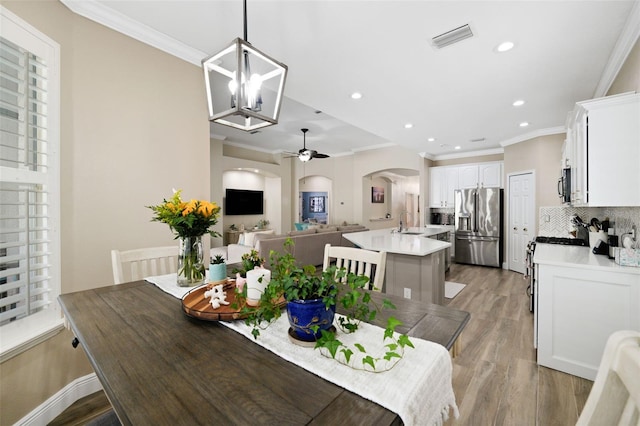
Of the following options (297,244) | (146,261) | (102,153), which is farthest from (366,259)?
(297,244)

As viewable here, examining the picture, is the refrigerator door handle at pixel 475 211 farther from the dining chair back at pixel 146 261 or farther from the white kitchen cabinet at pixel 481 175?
the dining chair back at pixel 146 261

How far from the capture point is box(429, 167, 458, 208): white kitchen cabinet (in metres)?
6.78

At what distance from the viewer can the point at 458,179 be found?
6688 millimetres

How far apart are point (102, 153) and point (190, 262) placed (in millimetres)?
→ 1234

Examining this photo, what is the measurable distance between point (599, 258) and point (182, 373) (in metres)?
3.17

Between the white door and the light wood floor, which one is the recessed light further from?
the white door

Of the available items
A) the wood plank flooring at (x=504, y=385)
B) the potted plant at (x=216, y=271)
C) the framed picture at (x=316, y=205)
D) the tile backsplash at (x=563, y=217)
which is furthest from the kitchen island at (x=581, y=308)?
the framed picture at (x=316, y=205)

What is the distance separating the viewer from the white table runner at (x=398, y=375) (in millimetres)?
633

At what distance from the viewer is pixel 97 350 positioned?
2.78 feet

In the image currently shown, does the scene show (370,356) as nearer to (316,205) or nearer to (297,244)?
(297,244)

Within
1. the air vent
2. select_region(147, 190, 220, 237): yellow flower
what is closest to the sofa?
select_region(147, 190, 220, 237): yellow flower

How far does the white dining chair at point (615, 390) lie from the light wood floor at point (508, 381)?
1.45m

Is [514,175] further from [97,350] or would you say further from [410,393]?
[97,350]

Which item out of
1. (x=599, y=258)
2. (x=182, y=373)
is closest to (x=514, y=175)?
(x=599, y=258)
